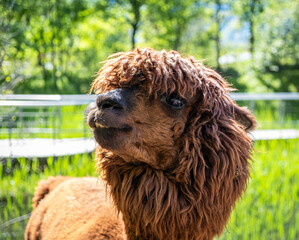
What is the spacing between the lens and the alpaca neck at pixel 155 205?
167 cm

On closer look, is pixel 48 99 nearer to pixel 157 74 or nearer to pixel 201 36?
pixel 157 74

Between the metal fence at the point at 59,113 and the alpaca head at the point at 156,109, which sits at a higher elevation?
the alpaca head at the point at 156,109

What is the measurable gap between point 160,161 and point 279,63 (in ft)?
46.4

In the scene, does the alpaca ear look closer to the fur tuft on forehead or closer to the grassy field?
the fur tuft on forehead

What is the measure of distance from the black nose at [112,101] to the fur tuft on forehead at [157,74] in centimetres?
9

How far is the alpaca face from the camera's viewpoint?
62.6 inches

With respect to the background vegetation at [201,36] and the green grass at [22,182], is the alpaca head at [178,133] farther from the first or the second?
the background vegetation at [201,36]

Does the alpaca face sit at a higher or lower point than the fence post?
higher

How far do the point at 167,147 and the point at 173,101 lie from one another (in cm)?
23

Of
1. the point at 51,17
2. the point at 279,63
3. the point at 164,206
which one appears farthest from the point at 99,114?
the point at 279,63

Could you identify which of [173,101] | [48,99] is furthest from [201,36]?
[173,101]

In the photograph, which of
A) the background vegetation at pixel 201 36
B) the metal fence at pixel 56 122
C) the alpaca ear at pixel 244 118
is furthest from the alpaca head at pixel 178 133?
the background vegetation at pixel 201 36

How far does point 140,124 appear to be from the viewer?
167 cm

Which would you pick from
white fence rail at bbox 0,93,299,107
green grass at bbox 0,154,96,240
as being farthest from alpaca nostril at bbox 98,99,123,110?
green grass at bbox 0,154,96,240
